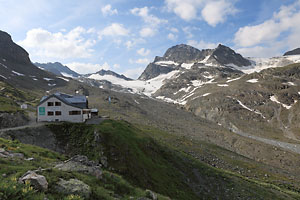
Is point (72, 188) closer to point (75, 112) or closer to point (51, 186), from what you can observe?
point (51, 186)

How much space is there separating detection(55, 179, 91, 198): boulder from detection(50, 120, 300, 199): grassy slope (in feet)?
57.8

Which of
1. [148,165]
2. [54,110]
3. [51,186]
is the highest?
[54,110]

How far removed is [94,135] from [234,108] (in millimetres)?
185301

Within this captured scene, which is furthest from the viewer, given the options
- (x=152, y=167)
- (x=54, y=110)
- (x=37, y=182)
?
(x=54, y=110)

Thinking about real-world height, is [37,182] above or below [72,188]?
above

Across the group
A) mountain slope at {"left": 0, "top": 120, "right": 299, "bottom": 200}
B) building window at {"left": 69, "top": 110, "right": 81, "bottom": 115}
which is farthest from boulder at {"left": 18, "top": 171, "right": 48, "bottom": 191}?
building window at {"left": 69, "top": 110, "right": 81, "bottom": 115}

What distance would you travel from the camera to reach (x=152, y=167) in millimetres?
34562

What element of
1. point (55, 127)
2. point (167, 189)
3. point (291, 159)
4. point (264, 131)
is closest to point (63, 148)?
point (55, 127)

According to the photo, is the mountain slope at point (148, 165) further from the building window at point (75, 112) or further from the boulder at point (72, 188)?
the boulder at point (72, 188)

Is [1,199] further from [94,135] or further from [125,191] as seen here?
[94,135]

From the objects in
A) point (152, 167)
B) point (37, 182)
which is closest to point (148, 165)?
point (152, 167)

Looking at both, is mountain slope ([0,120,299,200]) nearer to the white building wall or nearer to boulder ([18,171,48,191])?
the white building wall

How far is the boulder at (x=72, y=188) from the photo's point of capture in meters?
10.8

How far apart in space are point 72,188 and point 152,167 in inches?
986
